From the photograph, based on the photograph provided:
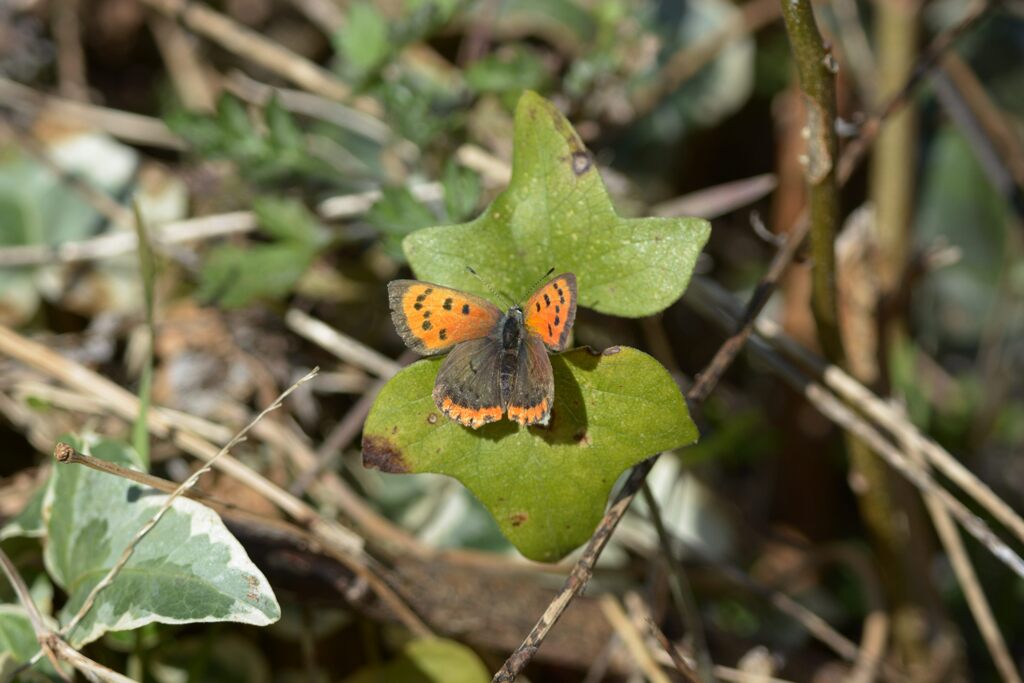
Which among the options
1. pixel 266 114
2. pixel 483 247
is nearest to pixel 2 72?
pixel 266 114

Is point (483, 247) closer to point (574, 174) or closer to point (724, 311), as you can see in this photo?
point (574, 174)

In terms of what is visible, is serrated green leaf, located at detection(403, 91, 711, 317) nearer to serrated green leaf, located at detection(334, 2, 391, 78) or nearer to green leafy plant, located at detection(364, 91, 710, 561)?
green leafy plant, located at detection(364, 91, 710, 561)

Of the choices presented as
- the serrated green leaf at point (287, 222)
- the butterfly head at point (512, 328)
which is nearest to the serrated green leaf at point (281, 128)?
the serrated green leaf at point (287, 222)

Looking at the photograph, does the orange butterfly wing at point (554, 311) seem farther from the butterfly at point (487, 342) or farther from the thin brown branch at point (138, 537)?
the thin brown branch at point (138, 537)

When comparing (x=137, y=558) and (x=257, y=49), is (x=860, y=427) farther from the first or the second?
(x=257, y=49)

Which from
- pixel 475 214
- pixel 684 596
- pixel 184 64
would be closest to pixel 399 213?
pixel 475 214

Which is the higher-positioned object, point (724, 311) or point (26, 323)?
point (724, 311)

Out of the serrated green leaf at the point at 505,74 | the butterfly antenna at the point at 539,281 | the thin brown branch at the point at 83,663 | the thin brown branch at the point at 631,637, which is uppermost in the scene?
the serrated green leaf at the point at 505,74
